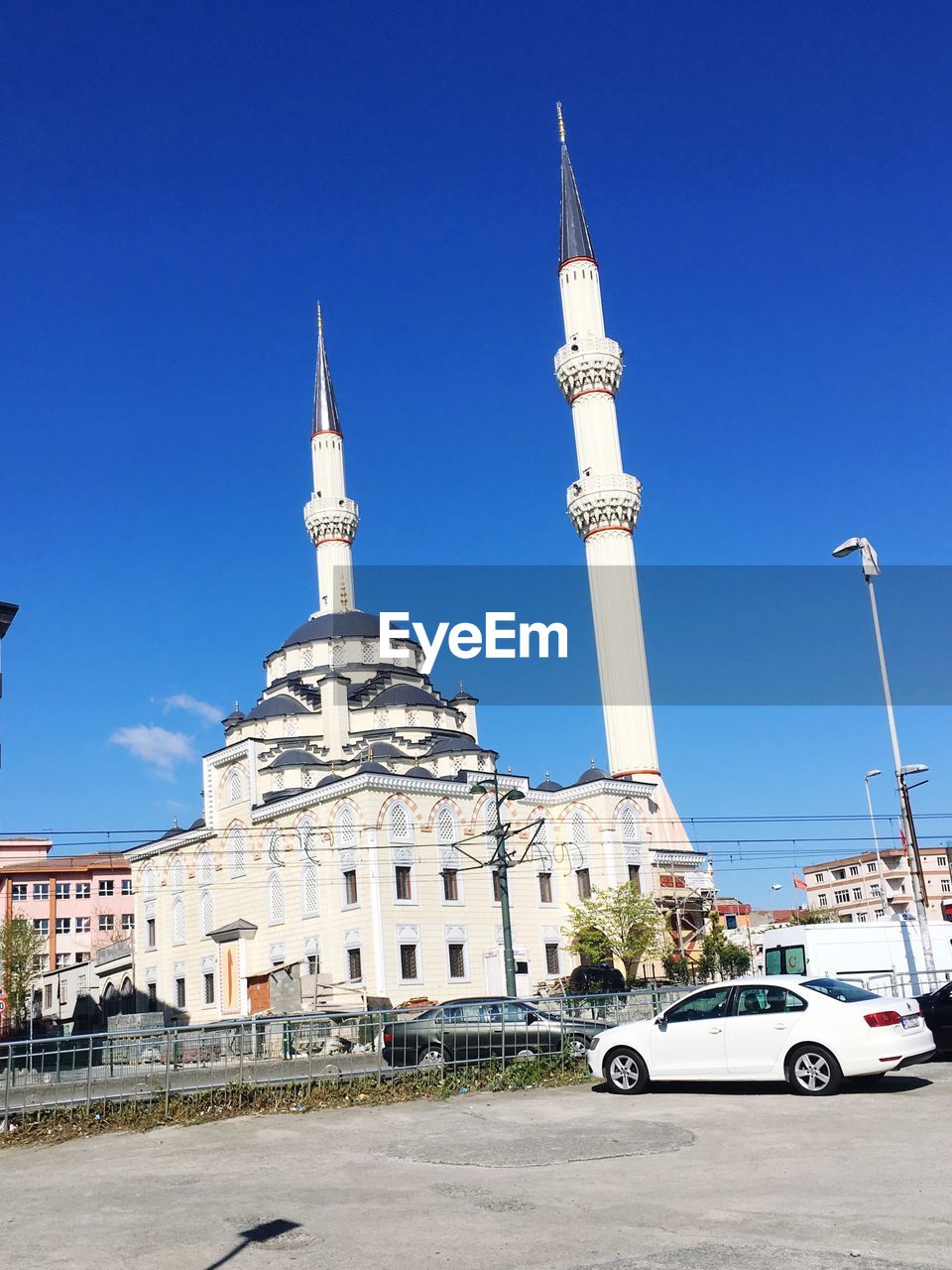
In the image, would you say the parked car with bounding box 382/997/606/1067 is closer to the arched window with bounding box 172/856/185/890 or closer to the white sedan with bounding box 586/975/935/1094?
the white sedan with bounding box 586/975/935/1094

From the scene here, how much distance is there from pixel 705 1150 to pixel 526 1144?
170cm

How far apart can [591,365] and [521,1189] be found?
1960 inches

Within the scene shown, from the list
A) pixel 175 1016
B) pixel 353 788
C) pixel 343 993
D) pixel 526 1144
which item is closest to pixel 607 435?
pixel 353 788

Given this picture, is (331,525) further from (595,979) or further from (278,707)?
Answer: (595,979)

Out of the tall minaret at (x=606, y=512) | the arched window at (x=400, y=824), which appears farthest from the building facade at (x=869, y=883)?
the arched window at (x=400, y=824)

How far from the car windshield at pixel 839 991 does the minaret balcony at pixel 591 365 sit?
45.5 m

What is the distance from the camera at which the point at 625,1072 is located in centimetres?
1374

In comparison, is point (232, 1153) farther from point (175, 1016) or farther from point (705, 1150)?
point (175, 1016)

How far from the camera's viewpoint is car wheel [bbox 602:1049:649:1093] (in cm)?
1364

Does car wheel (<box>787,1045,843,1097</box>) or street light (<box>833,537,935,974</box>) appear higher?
street light (<box>833,537,935,974</box>)

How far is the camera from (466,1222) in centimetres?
778

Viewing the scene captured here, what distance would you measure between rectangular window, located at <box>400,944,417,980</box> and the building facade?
49.9 metres

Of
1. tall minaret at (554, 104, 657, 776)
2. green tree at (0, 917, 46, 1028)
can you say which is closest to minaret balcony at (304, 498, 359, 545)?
tall minaret at (554, 104, 657, 776)

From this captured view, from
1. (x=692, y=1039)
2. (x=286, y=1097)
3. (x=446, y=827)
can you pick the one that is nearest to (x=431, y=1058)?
(x=286, y=1097)
